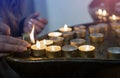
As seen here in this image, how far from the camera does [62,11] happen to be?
1953 millimetres

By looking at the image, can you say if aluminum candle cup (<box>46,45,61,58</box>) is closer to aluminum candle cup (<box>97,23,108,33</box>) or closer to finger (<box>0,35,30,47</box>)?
→ finger (<box>0,35,30,47</box>)

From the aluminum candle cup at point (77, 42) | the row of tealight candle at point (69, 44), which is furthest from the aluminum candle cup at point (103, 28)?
the aluminum candle cup at point (77, 42)

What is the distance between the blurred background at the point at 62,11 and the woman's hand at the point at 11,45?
3.68ft

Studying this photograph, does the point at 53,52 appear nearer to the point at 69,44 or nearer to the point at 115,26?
the point at 69,44

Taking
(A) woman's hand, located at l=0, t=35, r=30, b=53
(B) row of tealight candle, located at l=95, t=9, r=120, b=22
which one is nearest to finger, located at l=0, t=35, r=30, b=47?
(A) woman's hand, located at l=0, t=35, r=30, b=53

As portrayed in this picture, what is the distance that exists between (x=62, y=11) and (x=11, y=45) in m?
1.27

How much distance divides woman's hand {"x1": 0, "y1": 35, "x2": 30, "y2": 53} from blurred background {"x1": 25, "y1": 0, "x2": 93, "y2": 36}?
112 centimetres

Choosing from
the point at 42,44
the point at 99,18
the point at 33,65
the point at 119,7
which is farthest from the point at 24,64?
the point at 119,7

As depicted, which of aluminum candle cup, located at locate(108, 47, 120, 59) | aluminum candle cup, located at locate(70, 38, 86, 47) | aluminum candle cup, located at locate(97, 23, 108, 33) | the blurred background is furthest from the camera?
the blurred background

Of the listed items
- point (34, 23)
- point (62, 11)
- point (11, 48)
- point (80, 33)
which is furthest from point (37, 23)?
point (62, 11)

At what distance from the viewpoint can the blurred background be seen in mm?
1899

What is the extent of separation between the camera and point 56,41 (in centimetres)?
81

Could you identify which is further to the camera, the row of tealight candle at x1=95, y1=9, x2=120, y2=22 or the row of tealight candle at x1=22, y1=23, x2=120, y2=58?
the row of tealight candle at x1=95, y1=9, x2=120, y2=22

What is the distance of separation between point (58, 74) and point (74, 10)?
130cm
